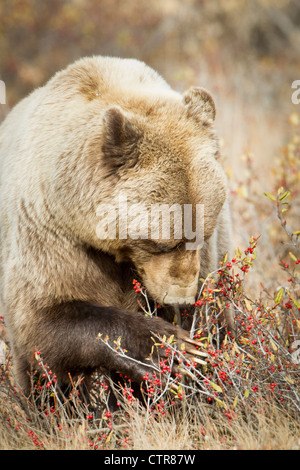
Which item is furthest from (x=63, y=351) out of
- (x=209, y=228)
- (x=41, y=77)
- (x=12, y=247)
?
(x=41, y=77)

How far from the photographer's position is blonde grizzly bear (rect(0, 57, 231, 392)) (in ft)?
10.8

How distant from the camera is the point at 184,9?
13.8 metres

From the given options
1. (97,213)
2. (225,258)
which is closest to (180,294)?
(225,258)

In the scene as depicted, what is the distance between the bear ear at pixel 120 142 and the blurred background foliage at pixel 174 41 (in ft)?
25.0

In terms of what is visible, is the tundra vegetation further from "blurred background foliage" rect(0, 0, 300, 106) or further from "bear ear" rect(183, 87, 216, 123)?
"bear ear" rect(183, 87, 216, 123)

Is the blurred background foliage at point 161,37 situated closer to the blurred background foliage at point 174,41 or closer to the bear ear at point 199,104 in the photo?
the blurred background foliage at point 174,41

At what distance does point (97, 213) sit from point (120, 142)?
418 mm

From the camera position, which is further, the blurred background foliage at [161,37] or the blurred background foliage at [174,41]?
the blurred background foliage at [161,37]

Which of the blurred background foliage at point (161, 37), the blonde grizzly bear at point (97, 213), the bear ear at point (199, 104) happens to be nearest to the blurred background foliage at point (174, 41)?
the blurred background foliage at point (161, 37)

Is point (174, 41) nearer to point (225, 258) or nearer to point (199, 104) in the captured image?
point (199, 104)

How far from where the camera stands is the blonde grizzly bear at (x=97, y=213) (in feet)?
10.8

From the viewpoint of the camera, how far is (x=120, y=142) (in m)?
3.28
